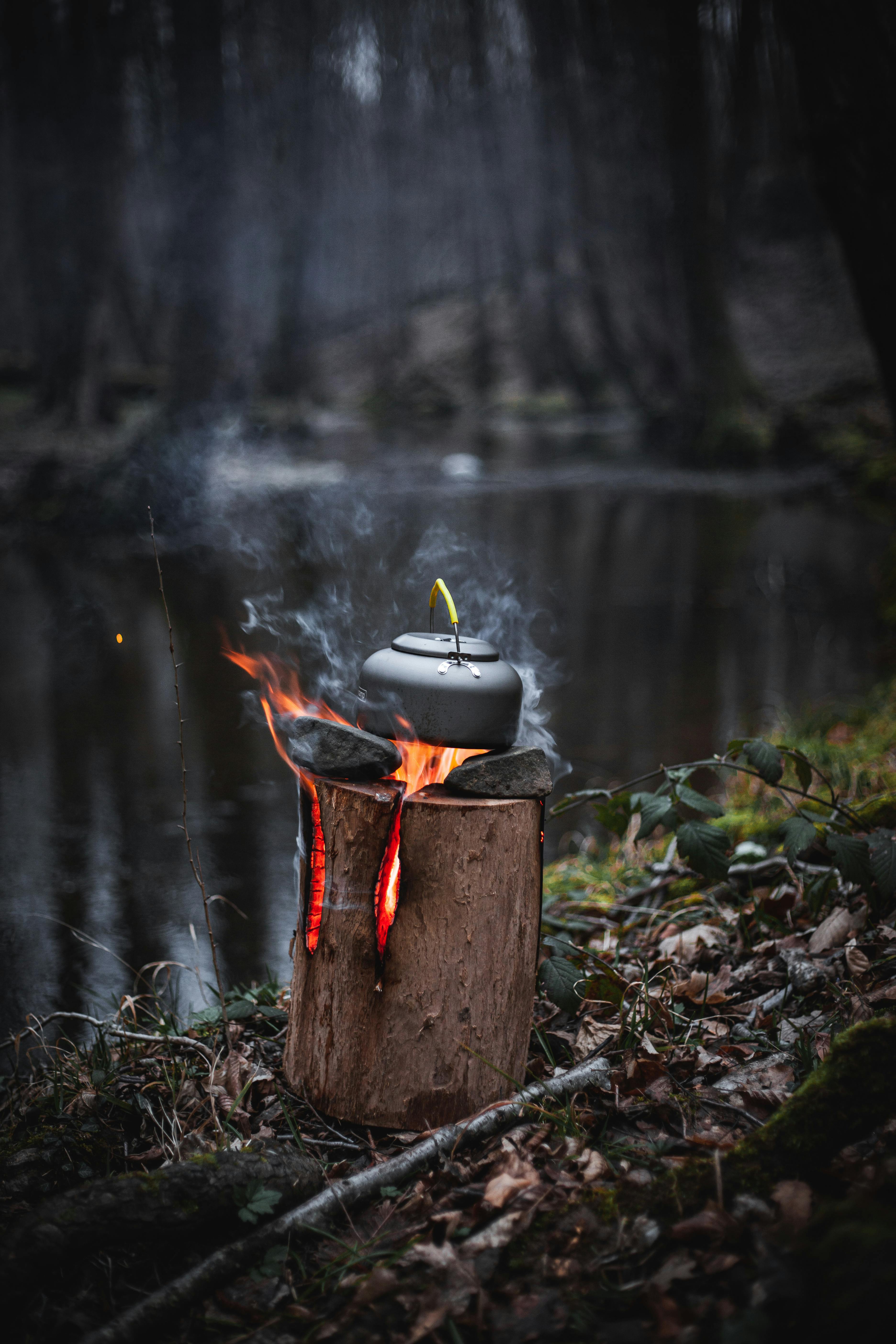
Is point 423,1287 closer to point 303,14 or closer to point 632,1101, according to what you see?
point 632,1101

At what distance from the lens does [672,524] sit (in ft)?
33.4

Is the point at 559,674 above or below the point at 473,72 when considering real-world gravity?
below

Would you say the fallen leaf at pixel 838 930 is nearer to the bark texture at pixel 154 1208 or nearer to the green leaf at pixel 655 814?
the green leaf at pixel 655 814

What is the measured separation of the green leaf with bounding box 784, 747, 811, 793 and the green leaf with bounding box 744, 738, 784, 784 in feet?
0.19

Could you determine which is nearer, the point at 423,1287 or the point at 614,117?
the point at 423,1287

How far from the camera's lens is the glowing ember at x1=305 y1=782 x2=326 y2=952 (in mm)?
1704

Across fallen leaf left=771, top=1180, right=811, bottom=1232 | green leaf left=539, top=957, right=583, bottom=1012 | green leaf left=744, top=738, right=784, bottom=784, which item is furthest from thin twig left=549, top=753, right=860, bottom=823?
fallen leaf left=771, top=1180, right=811, bottom=1232

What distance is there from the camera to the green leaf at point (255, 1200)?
1352 millimetres

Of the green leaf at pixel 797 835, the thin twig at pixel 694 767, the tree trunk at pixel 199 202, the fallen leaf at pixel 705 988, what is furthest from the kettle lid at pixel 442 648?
the tree trunk at pixel 199 202

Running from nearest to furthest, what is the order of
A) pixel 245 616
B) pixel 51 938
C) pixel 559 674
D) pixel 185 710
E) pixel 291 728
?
1. pixel 291 728
2. pixel 51 938
3. pixel 185 710
4. pixel 559 674
5. pixel 245 616

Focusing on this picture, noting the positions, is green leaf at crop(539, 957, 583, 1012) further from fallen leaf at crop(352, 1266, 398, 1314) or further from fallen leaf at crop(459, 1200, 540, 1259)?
fallen leaf at crop(352, 1266, 398, 1314)

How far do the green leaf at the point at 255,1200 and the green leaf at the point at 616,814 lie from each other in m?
1.12

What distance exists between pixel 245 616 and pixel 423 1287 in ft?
19.3

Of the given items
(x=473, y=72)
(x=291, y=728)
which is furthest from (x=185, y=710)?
(x=473, y=72)
